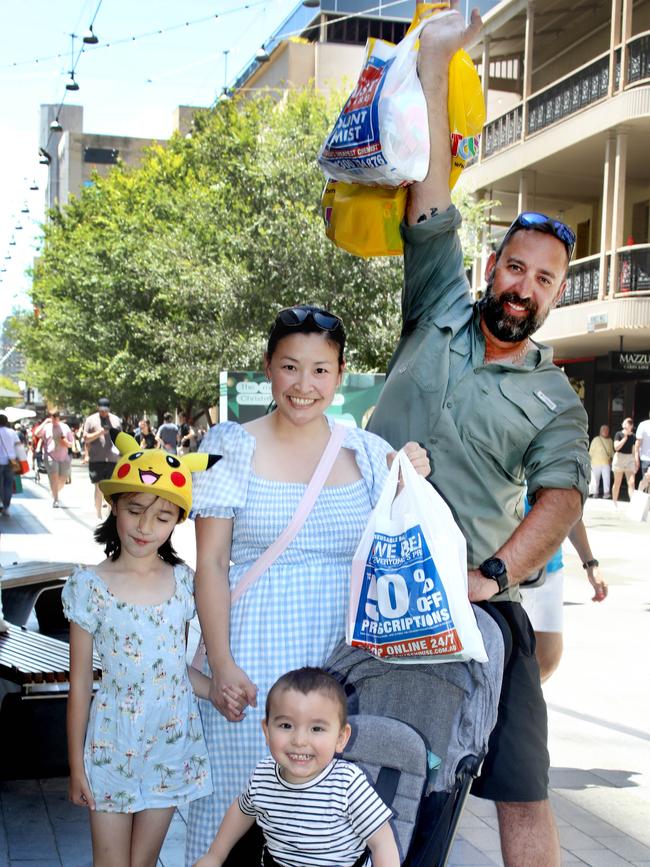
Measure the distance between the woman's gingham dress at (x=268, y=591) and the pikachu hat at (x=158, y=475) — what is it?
110mm

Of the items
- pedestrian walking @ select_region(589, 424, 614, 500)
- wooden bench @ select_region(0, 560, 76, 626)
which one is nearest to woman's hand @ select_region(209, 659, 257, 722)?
wooden bench @ select_region(0, 560, 76, 626)

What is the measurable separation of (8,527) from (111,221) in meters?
24.9

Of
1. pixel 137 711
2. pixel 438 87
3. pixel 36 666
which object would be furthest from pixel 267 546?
pixel 36 666

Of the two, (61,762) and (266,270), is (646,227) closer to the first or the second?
(266,270)

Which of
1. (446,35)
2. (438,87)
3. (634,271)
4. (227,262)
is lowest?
(438,87)

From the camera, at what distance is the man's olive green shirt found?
3.49m

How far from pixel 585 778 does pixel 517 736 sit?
2.78 metres

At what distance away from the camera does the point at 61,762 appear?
5168mm

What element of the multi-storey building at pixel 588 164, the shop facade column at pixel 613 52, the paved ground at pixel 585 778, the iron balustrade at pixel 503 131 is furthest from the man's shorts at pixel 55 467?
the iron balustrade at pixel 503 131

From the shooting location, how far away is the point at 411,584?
9.53ft

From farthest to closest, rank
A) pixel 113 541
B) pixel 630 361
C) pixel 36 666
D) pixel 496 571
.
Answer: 1. pixel 630 361
2. pixel 36 666
3. pixel 113 541
4. pixel 496 571

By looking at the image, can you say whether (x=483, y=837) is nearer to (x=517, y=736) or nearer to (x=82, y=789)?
(x=517, y=736)

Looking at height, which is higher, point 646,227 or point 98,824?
point 646,227

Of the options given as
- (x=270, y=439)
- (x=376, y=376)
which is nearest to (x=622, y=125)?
(x=376, y=376)
